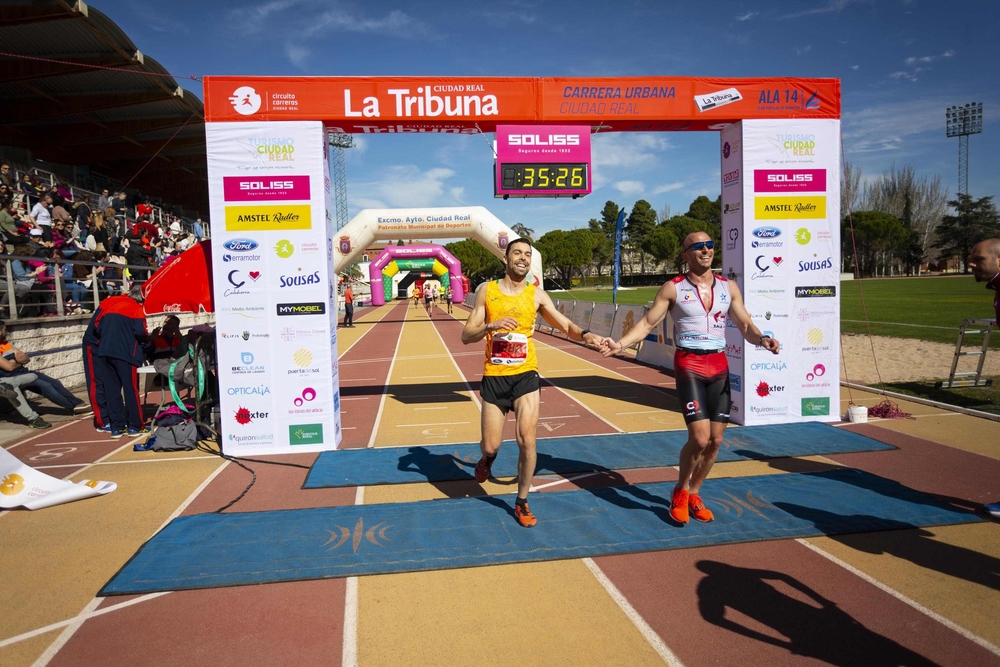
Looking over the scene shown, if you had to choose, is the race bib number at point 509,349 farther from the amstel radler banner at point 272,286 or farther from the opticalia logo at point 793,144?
the opticalia logo at point 793,144

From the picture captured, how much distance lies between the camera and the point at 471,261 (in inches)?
3511

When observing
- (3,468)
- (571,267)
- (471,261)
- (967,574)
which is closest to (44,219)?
(3,468)

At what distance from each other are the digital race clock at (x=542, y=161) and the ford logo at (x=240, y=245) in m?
3.34

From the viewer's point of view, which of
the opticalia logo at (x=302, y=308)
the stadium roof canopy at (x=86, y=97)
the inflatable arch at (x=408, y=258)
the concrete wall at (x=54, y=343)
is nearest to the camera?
the opticalia logo at (x=302, y=308)

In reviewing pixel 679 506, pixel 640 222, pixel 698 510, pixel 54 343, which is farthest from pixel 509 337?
pixel 640 222

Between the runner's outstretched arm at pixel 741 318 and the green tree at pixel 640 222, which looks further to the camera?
the green tree at pixel 640 222

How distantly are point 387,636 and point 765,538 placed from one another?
2.80 meters

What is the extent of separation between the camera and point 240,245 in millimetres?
7051

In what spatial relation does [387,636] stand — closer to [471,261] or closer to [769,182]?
[769,182]

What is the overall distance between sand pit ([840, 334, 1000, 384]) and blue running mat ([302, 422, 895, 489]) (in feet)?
15.2

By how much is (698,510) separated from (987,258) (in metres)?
2.89

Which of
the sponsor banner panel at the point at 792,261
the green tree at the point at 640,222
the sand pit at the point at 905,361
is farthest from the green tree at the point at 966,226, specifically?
the sponsor banner panel at the point at 792,261

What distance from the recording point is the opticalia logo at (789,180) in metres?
7.87

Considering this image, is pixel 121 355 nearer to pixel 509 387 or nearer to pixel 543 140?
pixel 509 387
